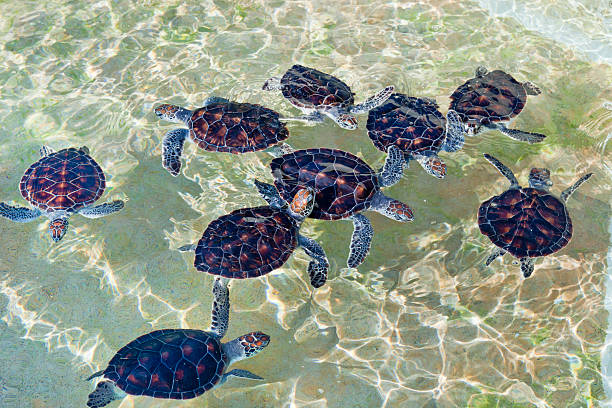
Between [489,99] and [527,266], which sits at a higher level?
[489,99]

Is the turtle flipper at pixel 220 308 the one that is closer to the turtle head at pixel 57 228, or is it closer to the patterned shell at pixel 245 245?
the patterned shell at pixel 245 245

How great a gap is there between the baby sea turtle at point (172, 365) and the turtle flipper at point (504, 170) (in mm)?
3869

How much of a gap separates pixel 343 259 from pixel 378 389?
1.59 meters

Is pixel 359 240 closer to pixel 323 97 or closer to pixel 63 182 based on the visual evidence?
pixel 323 97

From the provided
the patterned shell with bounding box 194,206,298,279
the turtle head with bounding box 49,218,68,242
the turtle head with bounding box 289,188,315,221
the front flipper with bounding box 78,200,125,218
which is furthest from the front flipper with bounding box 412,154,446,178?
the turtle head with bounding box 49,218,68,242

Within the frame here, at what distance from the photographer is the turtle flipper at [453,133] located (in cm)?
675

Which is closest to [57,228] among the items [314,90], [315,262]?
[315,262]

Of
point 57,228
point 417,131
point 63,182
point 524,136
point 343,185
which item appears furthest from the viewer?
point 524,136

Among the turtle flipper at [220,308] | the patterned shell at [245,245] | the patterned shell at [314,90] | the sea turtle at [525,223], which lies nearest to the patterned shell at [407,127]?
the patterned shell at [314,90]

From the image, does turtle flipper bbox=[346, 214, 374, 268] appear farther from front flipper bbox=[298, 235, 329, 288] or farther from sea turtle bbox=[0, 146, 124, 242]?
sea turtle bbox=[0, 146, 124, 242]

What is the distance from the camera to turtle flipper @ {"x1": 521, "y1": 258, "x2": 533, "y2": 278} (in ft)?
18.5

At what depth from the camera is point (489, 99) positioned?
7.08m

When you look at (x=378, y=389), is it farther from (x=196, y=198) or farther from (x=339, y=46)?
(x=339, y=46)

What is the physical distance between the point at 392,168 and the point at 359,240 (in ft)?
3.96
